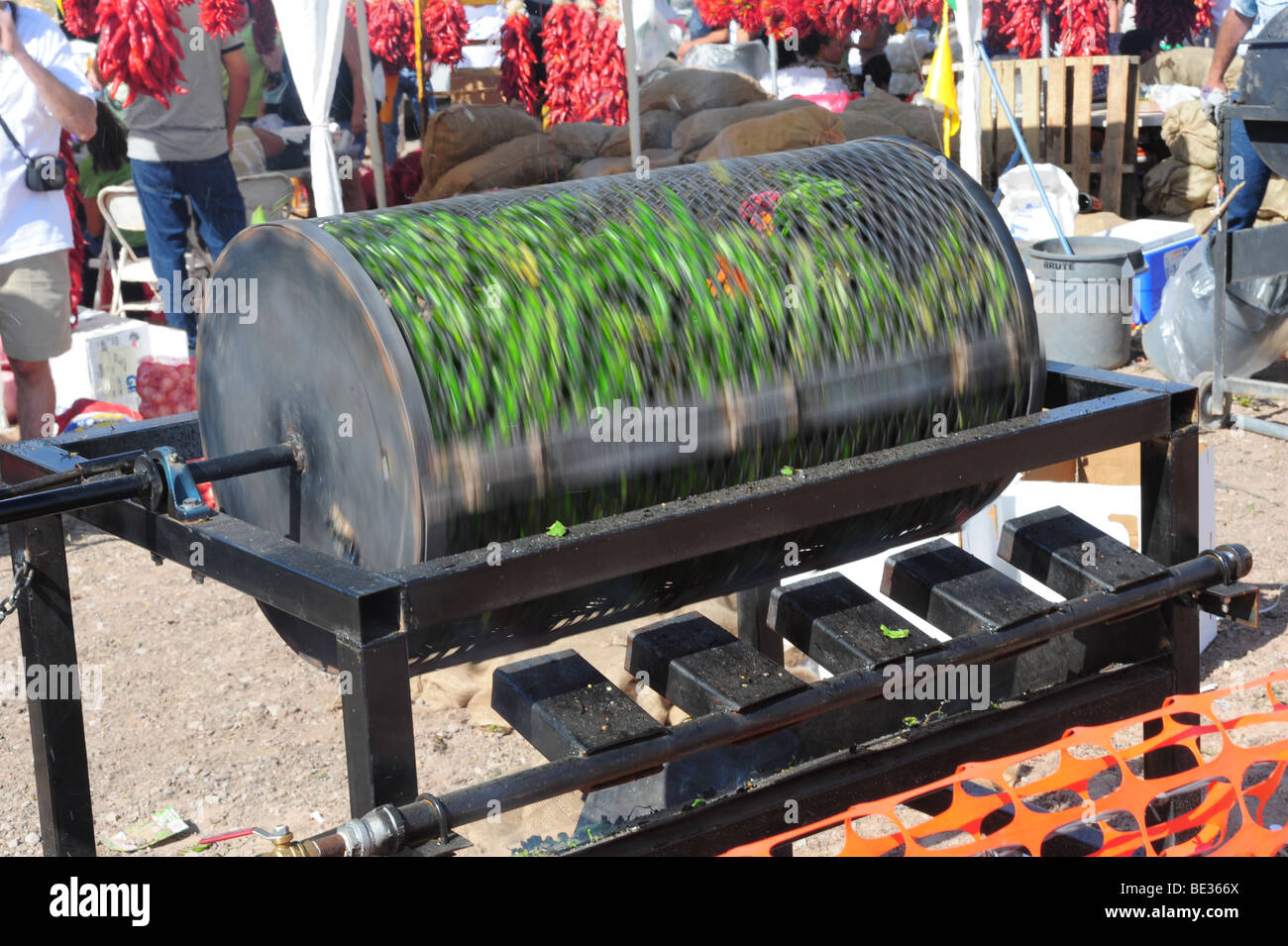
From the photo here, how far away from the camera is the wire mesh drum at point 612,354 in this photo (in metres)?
1.99

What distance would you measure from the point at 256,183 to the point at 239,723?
4.97 metres

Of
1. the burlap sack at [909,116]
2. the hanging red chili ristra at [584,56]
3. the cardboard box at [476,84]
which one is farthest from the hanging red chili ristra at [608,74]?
the cardboard box at [476,84]

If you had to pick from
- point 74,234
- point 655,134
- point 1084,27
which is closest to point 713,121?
point 655,134

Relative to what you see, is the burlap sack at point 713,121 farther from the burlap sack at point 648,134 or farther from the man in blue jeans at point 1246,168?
the man in blue jeans at point 1246,168

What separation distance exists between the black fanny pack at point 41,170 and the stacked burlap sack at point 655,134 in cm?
276

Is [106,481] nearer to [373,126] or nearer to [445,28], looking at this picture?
[373,126]

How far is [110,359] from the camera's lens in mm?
6508

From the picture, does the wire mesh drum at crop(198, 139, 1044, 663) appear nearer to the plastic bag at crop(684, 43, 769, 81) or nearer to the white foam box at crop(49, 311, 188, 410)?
the white foam box at crop(49, 311, 188, 410)

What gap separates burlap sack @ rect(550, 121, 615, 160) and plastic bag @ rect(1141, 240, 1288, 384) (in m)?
3.41
